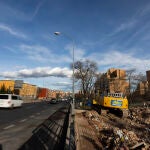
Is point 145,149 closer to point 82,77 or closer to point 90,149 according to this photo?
point 90,149

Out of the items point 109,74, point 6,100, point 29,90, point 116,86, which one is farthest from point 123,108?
point 29,90

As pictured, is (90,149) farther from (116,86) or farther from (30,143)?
(116,86)

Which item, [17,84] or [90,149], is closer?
[90,149]

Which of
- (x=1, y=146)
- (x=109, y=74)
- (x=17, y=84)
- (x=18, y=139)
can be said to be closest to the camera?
(x=1, y=146)

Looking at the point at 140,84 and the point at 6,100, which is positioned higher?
the point at 140,84

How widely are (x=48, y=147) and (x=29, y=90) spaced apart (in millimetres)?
165725

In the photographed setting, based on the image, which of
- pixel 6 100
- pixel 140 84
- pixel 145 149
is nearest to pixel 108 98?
pixel 6 100

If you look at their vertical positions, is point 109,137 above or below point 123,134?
below

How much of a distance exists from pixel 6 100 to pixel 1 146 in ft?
81.8

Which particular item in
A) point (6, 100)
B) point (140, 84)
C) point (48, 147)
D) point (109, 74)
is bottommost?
point (48, 147)

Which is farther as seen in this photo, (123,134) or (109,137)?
(109,137)

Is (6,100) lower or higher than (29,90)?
lower

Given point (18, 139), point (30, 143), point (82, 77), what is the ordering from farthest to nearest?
point (82, 77), point (18, 139), point (30, 143)

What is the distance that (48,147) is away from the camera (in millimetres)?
10156
